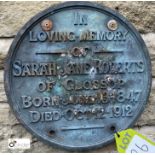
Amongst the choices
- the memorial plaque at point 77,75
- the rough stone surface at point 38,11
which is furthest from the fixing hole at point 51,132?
the rough stone surface at point 38,11

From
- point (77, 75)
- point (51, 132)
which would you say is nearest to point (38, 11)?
point (77, 75)

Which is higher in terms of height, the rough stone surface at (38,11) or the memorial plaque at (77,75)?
the rough stone surface at (38,11)

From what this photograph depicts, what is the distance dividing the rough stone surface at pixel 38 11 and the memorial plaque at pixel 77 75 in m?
0.04

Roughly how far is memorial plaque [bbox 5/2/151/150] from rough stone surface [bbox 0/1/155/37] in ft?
0.12

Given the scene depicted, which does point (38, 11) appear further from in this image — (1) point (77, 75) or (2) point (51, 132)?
(2) point (51, 132)

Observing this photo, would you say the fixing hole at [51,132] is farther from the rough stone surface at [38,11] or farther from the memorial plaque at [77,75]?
the rough stone surface at [38,11]

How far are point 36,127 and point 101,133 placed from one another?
0.25 metres

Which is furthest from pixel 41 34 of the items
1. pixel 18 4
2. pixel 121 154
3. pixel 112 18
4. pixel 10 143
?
pixel 121 154

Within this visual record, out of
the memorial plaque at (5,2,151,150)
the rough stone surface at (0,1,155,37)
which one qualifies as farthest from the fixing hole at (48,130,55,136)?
the rough stone surface at (0,1,155,37)

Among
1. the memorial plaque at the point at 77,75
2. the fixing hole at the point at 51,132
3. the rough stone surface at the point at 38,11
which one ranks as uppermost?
the rough stone surface at the point at 38,11

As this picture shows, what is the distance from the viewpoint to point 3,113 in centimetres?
177

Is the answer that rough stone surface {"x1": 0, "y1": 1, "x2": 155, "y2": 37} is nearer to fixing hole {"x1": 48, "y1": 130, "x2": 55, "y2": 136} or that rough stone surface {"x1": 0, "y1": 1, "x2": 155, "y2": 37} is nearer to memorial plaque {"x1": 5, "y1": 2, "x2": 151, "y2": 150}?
Result: memorial plaque {"x1": 5, "y1": 2, "x2": 151, "y2": 150}

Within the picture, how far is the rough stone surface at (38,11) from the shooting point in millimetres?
1761

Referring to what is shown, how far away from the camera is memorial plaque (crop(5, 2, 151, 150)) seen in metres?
1.75
